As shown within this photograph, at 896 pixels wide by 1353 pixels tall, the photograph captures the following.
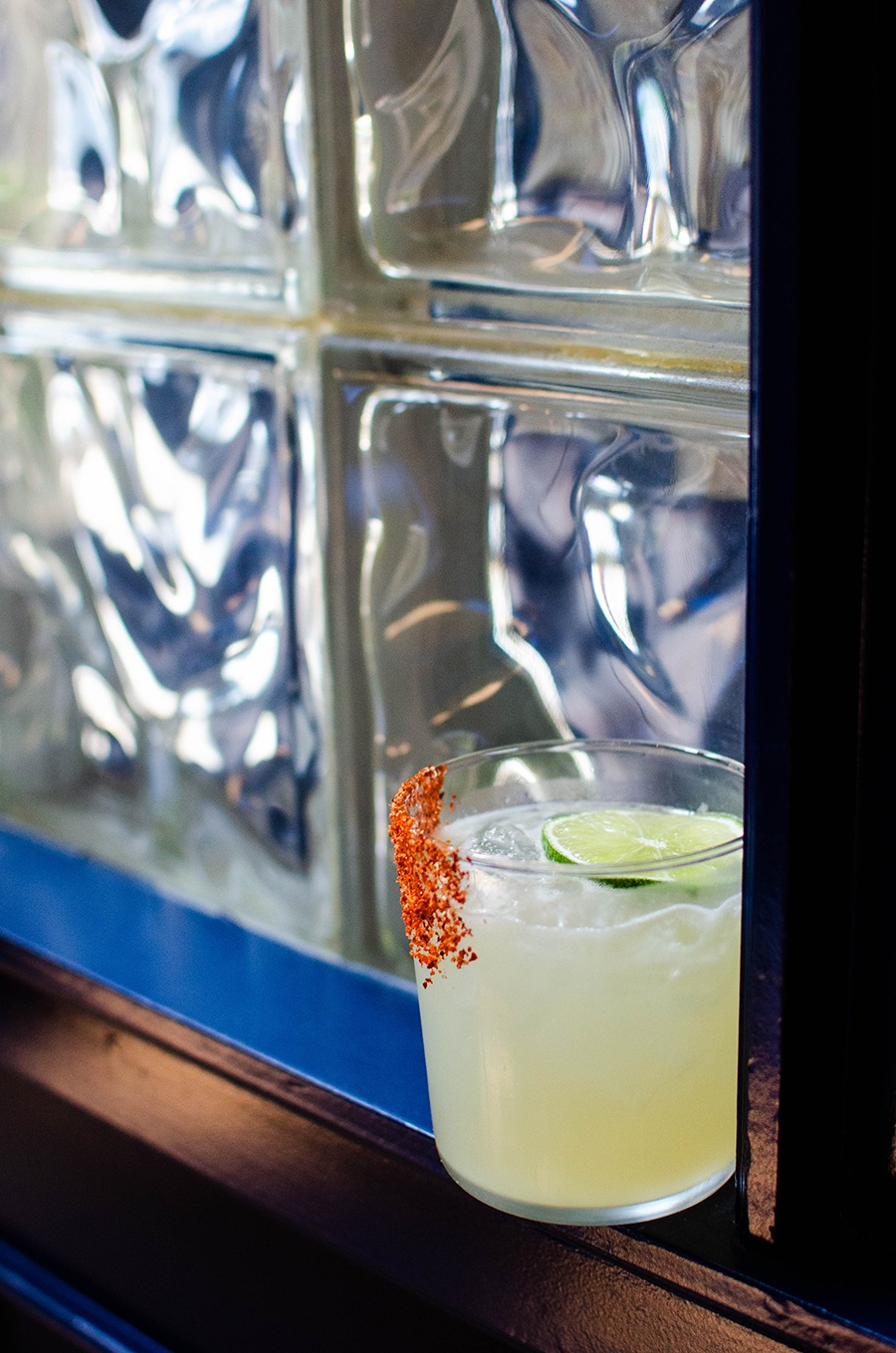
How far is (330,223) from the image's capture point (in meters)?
0.73

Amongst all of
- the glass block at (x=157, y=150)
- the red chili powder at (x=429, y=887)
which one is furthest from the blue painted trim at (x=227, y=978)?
the glass block at (x=157, y=150)

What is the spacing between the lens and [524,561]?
68cm

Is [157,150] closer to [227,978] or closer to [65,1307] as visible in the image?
[227,978]

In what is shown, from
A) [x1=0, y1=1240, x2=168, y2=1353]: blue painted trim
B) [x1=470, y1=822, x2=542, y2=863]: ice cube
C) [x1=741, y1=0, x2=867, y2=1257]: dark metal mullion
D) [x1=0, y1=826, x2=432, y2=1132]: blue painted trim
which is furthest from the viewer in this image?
[x1=0, y1=1240, x2=168, y2=1353]: blue painted trim

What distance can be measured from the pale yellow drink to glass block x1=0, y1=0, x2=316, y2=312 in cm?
42

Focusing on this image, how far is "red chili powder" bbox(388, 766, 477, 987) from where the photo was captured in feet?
1.63

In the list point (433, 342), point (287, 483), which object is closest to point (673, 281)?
point (433, 342)

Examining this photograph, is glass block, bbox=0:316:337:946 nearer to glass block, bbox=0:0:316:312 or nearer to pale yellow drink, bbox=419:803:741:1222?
glass block, bbox=0:0:316:312

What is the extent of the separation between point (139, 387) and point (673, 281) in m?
0.42

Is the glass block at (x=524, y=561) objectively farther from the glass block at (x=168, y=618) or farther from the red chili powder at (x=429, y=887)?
the red chili powder at (x=429, y=887)

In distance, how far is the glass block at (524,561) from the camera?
0.60 m

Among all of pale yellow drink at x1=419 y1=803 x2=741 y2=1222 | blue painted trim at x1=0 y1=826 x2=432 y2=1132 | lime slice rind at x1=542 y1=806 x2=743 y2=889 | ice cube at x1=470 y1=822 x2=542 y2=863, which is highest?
lime slice rind at x1=542 y1=806 x2=743 y2=889

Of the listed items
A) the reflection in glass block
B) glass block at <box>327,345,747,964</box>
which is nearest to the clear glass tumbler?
glass block at <box>327,345,747,964</box>

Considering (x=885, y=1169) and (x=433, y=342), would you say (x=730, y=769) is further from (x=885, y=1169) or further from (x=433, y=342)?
(x=433, y=342)
